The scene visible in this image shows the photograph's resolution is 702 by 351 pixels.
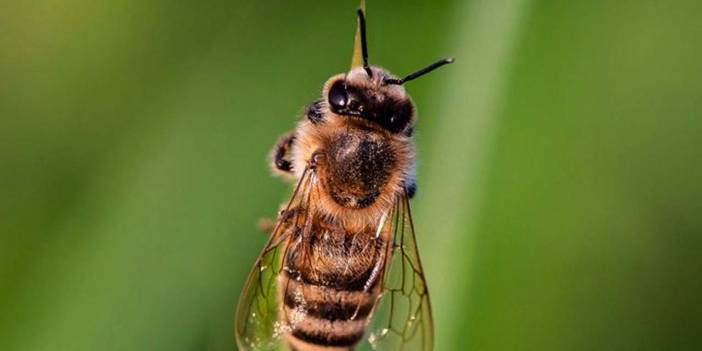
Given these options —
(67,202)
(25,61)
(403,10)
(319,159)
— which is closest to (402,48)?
(403,10)

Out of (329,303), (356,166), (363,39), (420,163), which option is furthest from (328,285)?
(363,39)

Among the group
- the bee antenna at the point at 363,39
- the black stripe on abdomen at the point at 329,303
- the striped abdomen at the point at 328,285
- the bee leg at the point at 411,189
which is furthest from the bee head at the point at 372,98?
Answer: the black stripe on abdomen at the point at 329,303

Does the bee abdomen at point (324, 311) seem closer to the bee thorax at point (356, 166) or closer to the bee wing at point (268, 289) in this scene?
the bee wing at point (268, 289)

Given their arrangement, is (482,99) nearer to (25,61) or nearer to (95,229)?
(95,229)

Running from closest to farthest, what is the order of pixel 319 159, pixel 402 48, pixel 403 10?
pixel 319 159, pixel 402 48, pixel 403 10

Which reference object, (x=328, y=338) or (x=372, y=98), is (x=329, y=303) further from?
(x=372, y=98)

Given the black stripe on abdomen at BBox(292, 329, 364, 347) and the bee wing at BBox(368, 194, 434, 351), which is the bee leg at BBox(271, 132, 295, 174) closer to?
the bee wing at BBox(368, 194, 434, 351)
